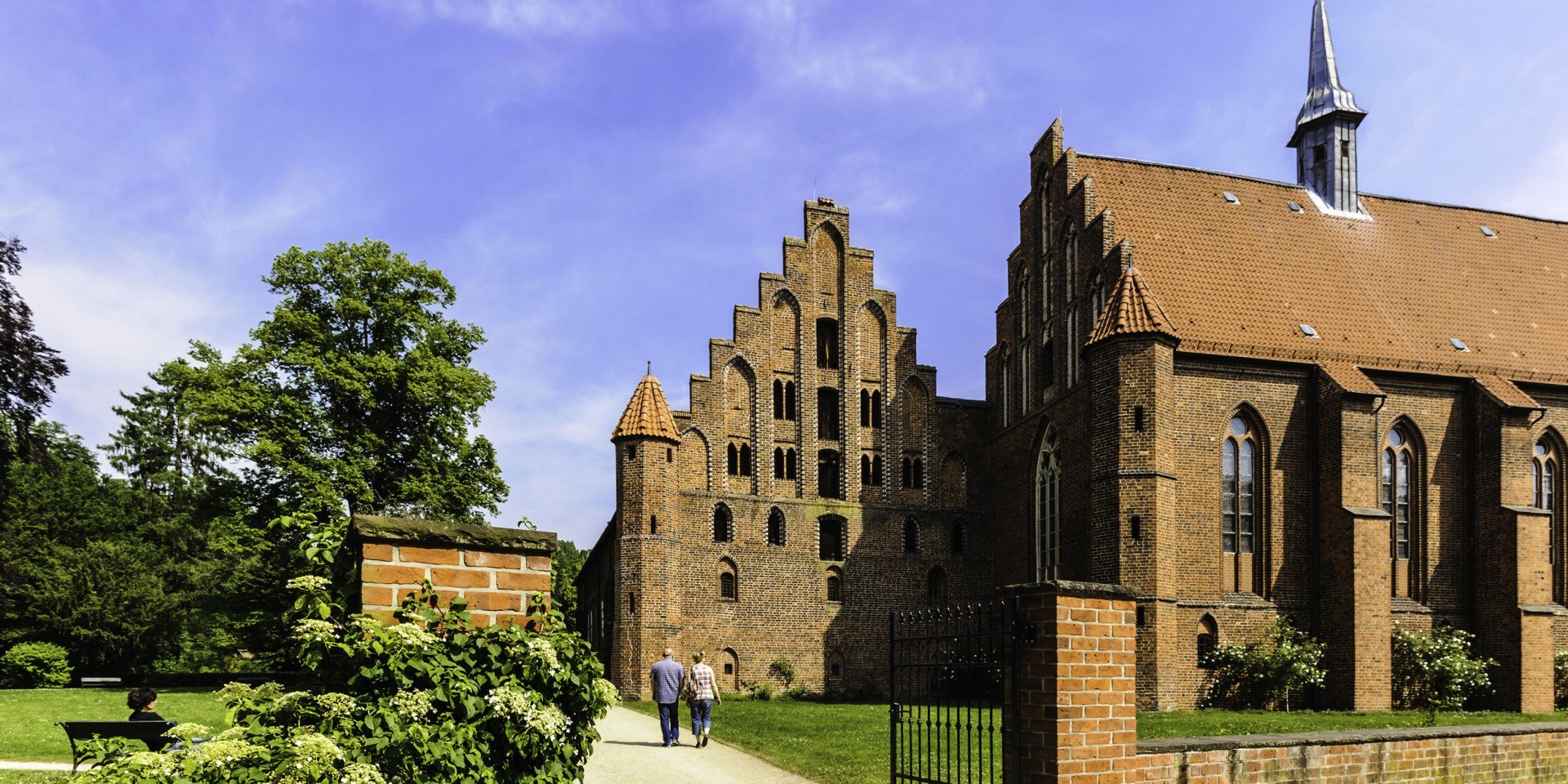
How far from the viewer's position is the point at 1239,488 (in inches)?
1005

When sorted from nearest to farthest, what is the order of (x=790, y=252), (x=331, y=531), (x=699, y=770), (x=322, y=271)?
(x=331, y=531) < (x=699, y=770) < (x=322, y=271) < (x=790, y=252)

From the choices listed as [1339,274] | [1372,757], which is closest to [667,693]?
A: [1372,757]

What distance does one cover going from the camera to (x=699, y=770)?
13758 millimetres

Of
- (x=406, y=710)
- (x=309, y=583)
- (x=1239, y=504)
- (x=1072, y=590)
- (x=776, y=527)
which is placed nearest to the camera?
(x=406, y=710)

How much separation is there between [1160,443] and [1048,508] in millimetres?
4978

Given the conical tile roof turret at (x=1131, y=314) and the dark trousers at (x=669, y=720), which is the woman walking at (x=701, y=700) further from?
the conical tile roof turret at (x=1131, y=314)

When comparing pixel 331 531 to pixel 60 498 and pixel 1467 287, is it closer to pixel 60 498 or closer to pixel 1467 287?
pixel 1467 287

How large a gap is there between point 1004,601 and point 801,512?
24.0m

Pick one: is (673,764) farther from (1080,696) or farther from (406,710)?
(406,710)

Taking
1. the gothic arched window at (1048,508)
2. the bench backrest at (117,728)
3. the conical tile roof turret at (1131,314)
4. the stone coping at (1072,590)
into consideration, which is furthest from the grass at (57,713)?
the gothic arched window at (1048,508)

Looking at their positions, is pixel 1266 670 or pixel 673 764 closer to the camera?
pixel 673 764

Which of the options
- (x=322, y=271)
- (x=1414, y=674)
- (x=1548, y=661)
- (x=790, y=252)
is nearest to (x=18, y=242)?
(x=322, y=271)

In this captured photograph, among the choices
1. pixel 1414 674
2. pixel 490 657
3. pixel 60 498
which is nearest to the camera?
pixel 490 657

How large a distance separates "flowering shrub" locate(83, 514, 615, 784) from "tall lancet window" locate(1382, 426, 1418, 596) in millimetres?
27027
